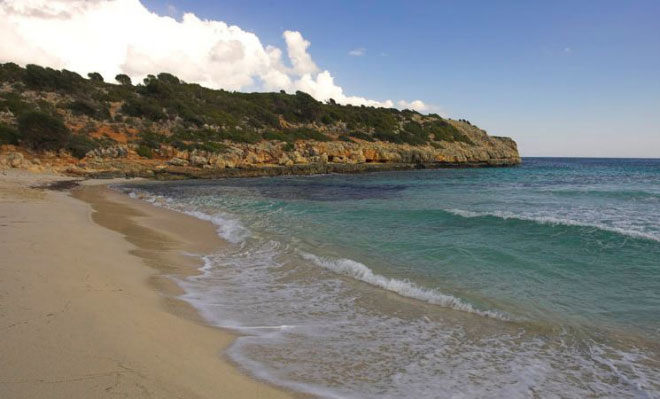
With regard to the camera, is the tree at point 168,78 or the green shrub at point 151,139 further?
the tree at point 168,78

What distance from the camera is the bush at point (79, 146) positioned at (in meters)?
30.3

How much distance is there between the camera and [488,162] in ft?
194

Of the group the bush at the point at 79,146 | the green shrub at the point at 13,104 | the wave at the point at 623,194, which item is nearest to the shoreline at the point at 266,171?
the bush at the point at 79,146

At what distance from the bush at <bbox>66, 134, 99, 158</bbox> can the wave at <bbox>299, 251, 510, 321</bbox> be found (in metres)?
29.2

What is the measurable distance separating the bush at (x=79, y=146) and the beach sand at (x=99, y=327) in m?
25.3

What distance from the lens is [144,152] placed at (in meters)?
34.0

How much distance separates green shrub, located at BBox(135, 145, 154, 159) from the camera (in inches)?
1332

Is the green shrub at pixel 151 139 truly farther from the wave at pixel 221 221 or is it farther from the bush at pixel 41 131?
the wave at pixel 221 221

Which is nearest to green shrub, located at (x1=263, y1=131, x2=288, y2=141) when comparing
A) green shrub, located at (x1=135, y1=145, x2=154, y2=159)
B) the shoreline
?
the shoreline

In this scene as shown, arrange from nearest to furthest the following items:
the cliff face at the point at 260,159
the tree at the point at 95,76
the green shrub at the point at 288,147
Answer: the cliff face at the point at 260,159 < the green shrub at the point at 288,147 < the tree at the point at 95,76

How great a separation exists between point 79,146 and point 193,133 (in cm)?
1165

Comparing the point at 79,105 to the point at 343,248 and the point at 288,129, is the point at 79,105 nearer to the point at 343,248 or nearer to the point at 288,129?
the point at 288,129

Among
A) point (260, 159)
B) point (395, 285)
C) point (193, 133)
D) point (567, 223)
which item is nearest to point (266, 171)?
point (260, 159)

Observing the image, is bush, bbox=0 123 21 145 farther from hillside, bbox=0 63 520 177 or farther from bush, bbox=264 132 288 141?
bush, bbox=264 132 288 141
